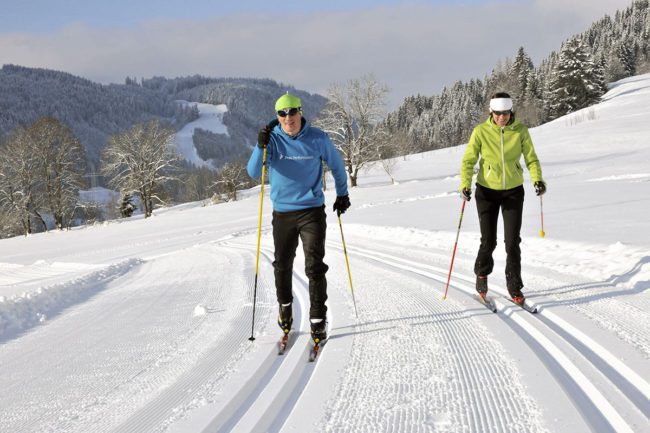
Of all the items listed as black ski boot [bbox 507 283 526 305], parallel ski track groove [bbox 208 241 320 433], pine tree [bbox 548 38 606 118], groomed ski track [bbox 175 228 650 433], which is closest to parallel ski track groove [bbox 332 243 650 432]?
groomed ski track [bbox 175 228 650 433]

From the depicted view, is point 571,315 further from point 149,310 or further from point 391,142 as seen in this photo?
point 391,142

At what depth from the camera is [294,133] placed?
12.0 feet

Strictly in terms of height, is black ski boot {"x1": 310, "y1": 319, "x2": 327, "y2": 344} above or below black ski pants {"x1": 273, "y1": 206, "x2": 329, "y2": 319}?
below

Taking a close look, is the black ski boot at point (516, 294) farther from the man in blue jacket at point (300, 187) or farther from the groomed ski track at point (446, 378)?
the man in blue jacket at point (300, 187)

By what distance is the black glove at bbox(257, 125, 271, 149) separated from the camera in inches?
136

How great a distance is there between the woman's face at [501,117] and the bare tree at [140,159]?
37794 millimetres

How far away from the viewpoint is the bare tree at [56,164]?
117 ft

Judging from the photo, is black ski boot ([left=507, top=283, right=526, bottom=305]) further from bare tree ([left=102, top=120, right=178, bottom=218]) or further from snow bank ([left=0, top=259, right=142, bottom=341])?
bare tree ([left=102, top=120, right=178, bottom=218])

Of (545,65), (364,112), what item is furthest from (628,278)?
(545,65)

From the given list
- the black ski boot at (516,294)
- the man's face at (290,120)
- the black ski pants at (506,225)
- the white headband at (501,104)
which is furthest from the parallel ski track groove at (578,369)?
the man's face at (290,120)

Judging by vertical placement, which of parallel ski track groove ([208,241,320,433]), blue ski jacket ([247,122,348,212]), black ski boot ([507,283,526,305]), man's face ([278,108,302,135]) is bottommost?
parallel ski track groove ([208,241,320,433])

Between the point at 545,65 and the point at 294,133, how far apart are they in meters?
116

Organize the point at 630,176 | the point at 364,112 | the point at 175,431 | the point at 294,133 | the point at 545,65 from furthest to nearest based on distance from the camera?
the point at 545,65, the point at 364,112, the point at 630,176, the point at 294,133, the point at 175,431

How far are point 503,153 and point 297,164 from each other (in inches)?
90.2
